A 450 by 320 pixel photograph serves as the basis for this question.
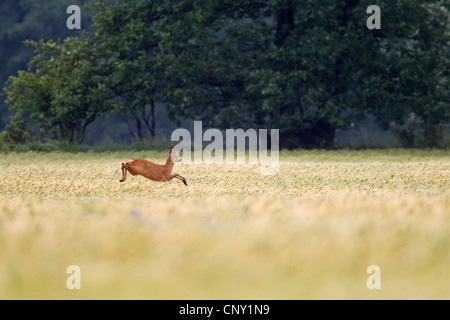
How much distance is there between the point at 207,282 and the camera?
9.34ft

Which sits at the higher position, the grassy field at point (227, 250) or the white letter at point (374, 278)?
the grassy field at point (227, 250)

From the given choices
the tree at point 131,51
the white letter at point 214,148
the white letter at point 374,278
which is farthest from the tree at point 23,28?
the white letter at point 374,278

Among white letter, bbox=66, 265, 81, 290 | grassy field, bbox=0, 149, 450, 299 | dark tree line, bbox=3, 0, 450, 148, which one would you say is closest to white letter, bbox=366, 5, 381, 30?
dark tree line, bbox=3, 0, 450, 148

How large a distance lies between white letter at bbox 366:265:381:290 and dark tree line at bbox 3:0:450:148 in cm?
1331

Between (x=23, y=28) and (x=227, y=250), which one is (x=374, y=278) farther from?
(x=23, y=28)

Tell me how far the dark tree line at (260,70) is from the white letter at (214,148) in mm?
593

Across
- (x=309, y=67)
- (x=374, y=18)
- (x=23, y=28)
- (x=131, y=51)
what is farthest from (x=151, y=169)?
(x=23, y=28)

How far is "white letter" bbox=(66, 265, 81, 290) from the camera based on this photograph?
285 centimetres

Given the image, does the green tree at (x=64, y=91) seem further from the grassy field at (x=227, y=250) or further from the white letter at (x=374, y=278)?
the white letter at (x=374, y=278)

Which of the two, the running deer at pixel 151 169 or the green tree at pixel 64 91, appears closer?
the running deer at pixel 151 169

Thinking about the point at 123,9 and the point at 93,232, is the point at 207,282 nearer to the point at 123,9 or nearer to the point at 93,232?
the point at 93,232

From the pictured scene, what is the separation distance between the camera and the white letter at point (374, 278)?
292 centimetres

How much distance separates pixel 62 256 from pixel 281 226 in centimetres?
117
